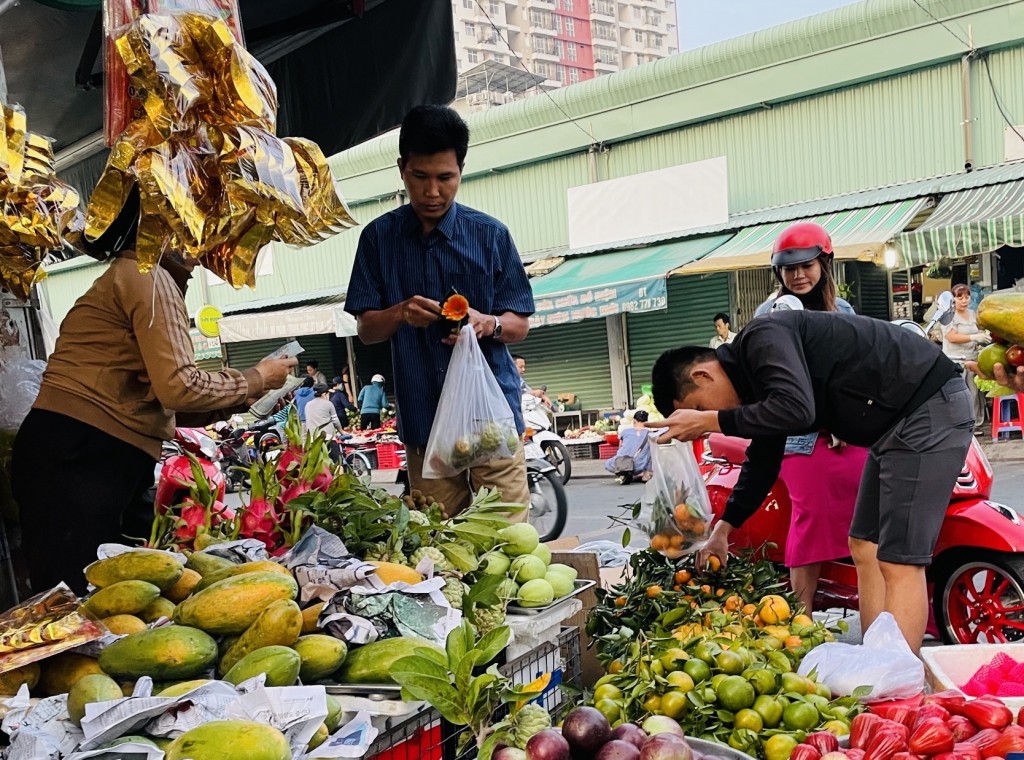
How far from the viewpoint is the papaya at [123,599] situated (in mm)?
1716

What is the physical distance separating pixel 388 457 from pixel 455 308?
1061 cm

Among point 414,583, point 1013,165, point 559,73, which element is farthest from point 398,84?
point 559,73

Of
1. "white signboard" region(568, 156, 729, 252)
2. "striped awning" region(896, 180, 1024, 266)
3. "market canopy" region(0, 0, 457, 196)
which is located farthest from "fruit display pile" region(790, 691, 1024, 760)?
"white signboard" region(568, 156, 729, 252)

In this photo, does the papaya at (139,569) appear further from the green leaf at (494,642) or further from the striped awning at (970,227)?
the striped awning at (970,227)

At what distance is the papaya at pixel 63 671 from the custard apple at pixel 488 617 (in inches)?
31.6

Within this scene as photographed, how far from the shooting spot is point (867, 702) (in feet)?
7.00

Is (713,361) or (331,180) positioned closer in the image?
(331,180)

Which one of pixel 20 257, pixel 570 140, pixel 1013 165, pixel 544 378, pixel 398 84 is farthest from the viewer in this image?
pixel 544 378

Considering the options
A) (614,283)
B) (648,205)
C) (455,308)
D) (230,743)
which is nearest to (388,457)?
(614,283)

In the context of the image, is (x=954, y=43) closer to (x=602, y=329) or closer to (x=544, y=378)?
(x=602, y=329)

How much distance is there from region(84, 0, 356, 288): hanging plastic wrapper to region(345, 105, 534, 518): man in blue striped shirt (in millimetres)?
1138

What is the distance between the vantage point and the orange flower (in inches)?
109

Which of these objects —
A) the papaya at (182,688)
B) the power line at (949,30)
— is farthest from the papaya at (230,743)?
the power line at (949,30)

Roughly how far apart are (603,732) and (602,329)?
1283 centimetres
